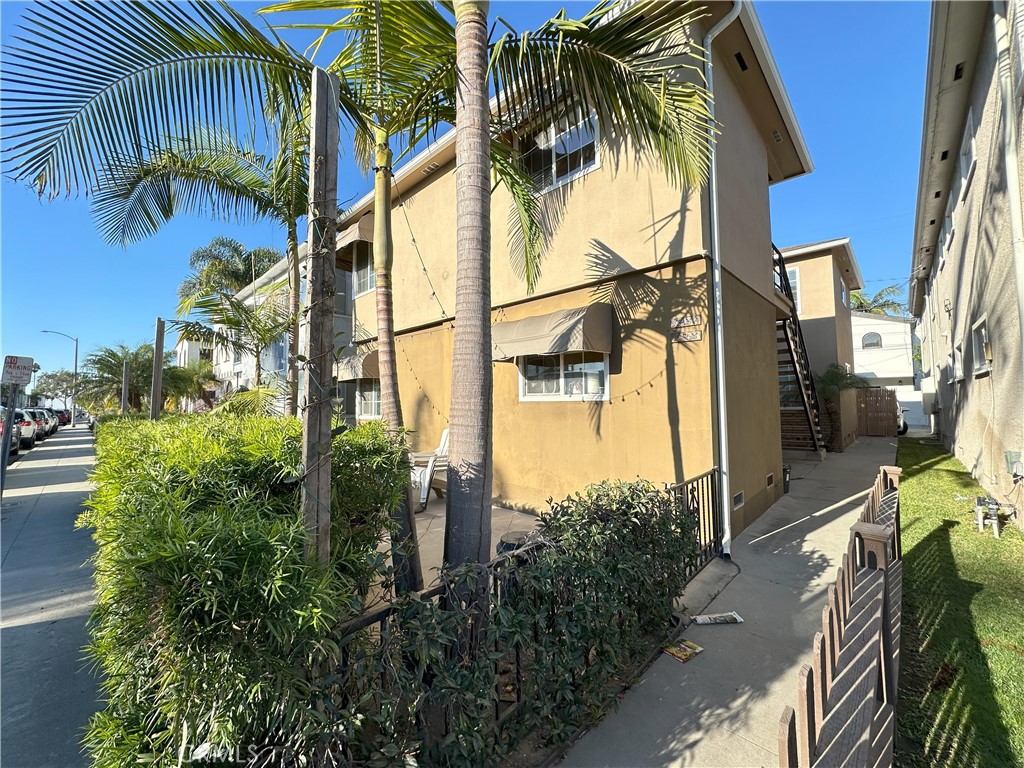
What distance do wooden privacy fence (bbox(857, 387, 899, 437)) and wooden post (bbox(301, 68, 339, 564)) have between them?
2190 cm

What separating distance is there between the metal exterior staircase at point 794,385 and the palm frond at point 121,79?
33.7 ft

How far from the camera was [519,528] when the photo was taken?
6535 mm

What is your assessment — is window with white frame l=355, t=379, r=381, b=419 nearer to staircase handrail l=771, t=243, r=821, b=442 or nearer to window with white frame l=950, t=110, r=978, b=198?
staircase handrail l=771, t=243, r=821, b=442

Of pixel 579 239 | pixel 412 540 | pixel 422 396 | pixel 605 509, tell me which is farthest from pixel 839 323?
pixel 412 540

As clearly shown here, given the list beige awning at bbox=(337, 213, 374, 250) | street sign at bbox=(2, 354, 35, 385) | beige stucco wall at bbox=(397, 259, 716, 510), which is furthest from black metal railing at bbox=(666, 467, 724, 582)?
street sign at bbox=(2, 354, 35, 385)

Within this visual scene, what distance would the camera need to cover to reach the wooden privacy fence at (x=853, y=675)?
1.60m

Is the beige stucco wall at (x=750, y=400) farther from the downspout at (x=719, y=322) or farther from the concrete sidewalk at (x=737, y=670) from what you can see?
the concrete sidewalk at (x=737, y=670)

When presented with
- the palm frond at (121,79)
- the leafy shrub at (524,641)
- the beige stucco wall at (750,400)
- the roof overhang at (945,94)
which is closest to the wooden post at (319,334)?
the leafy shrub at (524,641)

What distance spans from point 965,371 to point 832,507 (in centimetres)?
580

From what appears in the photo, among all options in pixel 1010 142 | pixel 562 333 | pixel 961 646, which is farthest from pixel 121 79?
pixel 1010 142

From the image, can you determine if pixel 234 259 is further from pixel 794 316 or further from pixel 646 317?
pixel 794 316

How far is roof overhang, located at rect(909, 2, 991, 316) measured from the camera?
646cm

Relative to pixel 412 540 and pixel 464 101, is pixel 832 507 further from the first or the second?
pixel 464 101

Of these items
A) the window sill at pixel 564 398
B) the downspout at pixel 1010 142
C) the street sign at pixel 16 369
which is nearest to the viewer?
the downspout at pixel 1010 142
